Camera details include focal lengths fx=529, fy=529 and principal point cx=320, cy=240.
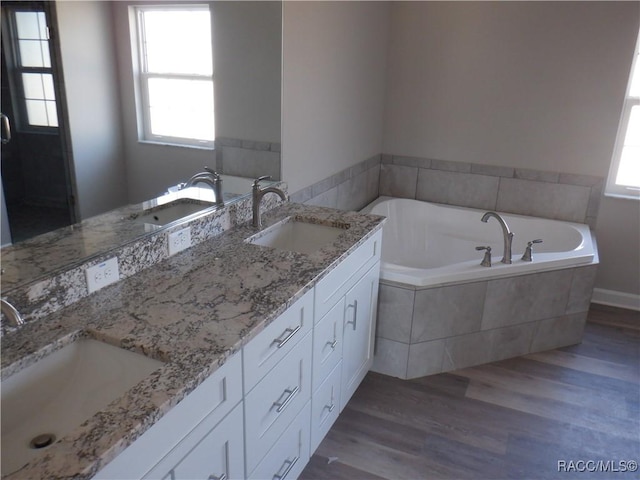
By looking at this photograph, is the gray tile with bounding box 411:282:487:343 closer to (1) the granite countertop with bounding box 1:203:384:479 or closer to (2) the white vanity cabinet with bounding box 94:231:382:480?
(2) the white vanity cabinet with bounding box 94:231:382:480

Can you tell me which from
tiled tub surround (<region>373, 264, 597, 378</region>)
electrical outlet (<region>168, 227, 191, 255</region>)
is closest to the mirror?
electrical outlet (<region>168, 227, 191, 255</region>)

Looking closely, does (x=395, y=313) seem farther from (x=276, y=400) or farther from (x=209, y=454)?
(x=209, y=454)

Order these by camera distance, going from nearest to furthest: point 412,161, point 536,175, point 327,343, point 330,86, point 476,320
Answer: point 327,343 → point 476,320 → point 330,86 → point 536,175 → point 412,161

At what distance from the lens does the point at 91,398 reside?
1.36m

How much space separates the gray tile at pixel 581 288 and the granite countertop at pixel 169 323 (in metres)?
1.57

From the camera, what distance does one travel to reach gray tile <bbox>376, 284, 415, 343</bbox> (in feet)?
9.03

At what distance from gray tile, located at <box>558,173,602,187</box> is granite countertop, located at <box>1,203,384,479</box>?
2186mm

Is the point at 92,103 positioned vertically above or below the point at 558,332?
above

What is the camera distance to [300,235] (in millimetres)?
2600

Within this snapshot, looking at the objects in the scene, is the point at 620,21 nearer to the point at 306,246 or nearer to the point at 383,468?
the point at 306,246

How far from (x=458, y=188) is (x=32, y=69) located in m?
3.19

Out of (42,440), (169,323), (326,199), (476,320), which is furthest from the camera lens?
(326,199)

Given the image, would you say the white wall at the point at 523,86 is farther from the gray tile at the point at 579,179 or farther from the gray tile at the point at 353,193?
the gray tile at the point at 353,193

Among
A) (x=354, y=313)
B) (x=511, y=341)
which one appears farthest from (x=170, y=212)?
(x=511, y=341)
